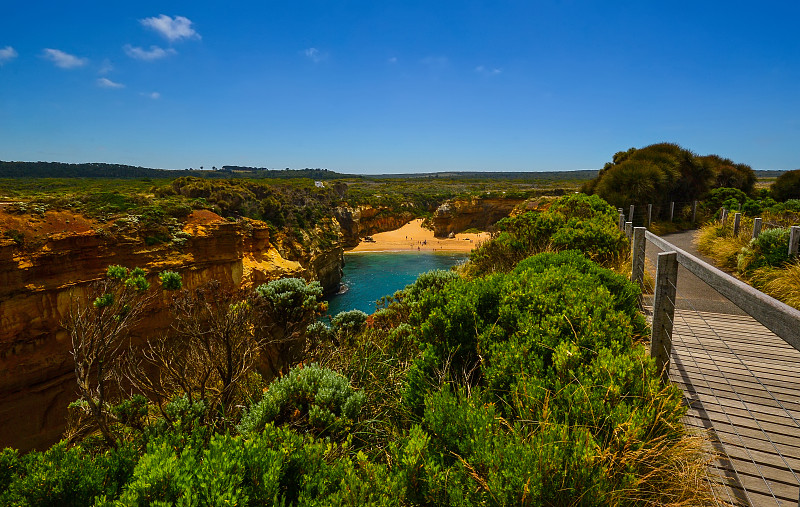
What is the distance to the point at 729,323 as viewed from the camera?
5.37 meters

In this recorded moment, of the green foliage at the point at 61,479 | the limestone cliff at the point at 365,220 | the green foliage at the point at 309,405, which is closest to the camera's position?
the green foliage at the point at 61,479

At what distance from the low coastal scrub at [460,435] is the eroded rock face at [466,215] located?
55.5 meters

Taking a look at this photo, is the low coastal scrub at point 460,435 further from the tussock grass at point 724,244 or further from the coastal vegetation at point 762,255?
the tussock grass at point 724,244

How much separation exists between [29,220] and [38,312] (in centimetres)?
343

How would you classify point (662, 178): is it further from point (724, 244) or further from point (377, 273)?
point (377, 273)

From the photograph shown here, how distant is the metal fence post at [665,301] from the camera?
3.32m

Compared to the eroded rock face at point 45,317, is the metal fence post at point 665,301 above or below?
above

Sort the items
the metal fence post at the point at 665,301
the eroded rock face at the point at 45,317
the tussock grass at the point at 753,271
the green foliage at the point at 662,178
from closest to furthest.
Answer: the metal fence post at the point at 665,301 → the tussock grass at the point at 753,271 → the eroded rock face at the point at 45,317 → the green foliage at the point at 662,178

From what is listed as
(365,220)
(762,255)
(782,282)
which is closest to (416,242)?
(365,220)

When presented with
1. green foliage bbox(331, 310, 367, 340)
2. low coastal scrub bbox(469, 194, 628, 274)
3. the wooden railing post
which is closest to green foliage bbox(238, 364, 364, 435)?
green foliage bbox(331, 310, 367, 340)

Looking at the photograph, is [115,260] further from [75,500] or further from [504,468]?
[504,468]

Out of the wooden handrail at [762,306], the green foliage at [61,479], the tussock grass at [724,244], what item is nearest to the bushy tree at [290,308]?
the green foliage at [61,479]

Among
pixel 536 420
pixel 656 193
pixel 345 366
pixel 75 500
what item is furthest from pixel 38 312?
pixel 656 193

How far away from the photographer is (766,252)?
843 cm
